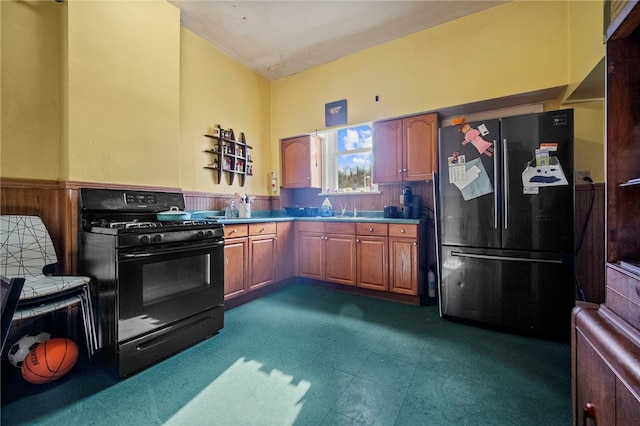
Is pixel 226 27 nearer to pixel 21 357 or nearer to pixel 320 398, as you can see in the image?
pixel 21 357

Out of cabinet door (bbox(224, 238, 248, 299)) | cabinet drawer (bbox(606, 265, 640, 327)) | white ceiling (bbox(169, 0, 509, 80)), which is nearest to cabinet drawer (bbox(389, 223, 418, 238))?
cabinet door (bbox(224, 238, 248, 299))

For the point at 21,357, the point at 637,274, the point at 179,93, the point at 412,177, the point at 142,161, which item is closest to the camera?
the point at 637,274

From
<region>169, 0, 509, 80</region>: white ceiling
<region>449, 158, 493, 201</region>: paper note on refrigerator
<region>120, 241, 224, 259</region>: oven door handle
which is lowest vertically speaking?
<region>120, 241, 224, 259</region>: oven door handle

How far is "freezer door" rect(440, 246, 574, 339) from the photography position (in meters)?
2.06

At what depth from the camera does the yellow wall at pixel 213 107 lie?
2.93m

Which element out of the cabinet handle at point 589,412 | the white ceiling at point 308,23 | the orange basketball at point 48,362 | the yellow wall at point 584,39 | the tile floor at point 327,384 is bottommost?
the tile floor at point 327,384

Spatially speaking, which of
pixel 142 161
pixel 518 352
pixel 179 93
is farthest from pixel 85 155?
pixel 518 352

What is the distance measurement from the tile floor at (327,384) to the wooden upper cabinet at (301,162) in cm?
217

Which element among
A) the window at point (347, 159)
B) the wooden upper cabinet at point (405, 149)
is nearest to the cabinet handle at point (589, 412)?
the wooden upper cabinet at point (405, 149)

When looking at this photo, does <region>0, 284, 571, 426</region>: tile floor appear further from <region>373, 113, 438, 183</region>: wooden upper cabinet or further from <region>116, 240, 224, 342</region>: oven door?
<region>373, 113, 438, 183</region>: wooden upper cabinet

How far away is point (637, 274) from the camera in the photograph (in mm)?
751

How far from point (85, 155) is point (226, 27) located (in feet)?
6.54

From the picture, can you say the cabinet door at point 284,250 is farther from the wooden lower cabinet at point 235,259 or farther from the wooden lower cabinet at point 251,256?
the wooden lower cabinet at point 235,259

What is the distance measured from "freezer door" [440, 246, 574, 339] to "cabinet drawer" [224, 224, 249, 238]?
2051 millimetres
